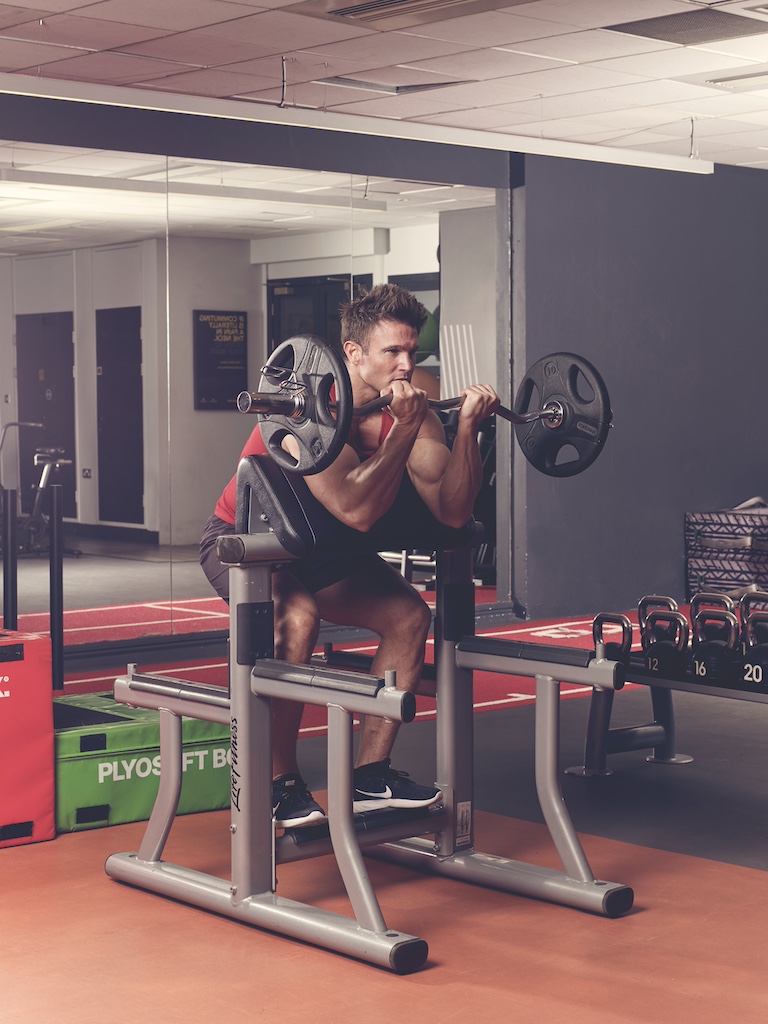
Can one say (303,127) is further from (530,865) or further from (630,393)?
(530,865)

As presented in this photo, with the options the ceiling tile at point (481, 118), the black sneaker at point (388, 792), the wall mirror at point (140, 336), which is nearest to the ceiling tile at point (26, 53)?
the wall mirror at point (140, 336)

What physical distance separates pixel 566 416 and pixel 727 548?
5043mm

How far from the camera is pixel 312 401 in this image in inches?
119

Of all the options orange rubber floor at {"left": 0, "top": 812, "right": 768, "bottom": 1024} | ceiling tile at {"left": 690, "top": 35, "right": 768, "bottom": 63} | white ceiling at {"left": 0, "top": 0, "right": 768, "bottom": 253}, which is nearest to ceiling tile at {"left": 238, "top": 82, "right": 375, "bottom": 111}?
white ceiling at {"left": 0, "top": 0, "right": 768, "bottom": 253}

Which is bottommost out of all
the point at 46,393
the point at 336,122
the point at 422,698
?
the point at 422,698

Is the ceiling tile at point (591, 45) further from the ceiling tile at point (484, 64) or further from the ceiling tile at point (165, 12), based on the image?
the ceiling tile at point (165, 12)

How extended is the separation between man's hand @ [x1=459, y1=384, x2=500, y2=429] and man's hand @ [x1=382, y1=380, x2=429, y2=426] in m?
0.19

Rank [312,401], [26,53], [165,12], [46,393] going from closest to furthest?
1. [312,401]
2. [165,12]
3. [26,53]
4. [46,393]

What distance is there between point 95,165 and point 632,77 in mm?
2384

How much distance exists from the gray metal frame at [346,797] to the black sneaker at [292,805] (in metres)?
0.05

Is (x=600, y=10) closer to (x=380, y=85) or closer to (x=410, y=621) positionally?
(x=380, y=85)

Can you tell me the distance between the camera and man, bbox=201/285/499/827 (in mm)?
3240

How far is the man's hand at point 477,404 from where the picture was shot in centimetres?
332

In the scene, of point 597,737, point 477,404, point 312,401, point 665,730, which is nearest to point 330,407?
point 312,401
